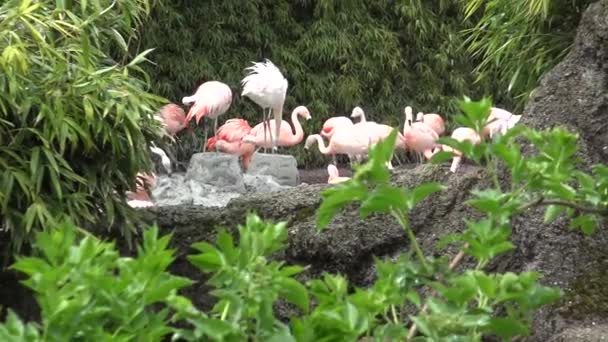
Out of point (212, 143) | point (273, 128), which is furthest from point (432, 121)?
point (212, 143)

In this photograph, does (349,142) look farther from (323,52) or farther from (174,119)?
(323,52)

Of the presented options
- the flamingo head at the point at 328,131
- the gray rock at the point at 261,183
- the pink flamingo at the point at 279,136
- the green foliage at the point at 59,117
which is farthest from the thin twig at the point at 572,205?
the pink flamingo at the point at 279,136

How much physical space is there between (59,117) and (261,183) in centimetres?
389

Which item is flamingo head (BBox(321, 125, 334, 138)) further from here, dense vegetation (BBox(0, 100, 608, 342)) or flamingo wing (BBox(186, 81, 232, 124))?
dense vegetation (BBox(0, 100, 608, 342))

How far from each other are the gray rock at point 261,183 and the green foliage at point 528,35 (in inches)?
64.8

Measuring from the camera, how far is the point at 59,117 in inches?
118

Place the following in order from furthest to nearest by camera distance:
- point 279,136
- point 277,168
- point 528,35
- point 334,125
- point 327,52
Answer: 1. point 327,52
2. point 279,136
3. point 334,125
4. point 277,168
5. point 528,35

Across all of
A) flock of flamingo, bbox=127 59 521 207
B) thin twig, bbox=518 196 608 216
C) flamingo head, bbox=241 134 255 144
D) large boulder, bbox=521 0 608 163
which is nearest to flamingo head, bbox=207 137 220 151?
flock of flamingo, bbox=127 59 521 207

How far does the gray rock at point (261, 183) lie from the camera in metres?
6.70

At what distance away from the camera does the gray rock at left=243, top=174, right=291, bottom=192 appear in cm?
670

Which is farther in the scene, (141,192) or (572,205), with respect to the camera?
(141,192)

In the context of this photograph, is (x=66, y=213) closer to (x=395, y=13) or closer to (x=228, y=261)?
(x=228, y=261)

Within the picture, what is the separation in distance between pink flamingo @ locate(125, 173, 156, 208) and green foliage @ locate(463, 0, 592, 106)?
185 cm

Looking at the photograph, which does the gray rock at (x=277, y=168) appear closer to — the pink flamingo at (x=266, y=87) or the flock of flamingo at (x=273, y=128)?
the flock of flamingo at (x=273, y=128)
